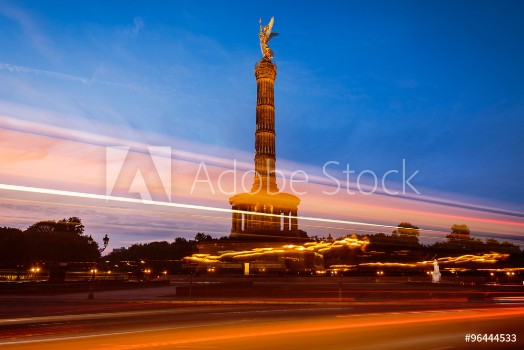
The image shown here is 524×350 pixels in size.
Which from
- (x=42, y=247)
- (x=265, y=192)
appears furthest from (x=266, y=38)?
(x=42, y=247)

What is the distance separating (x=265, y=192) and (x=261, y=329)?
129ft

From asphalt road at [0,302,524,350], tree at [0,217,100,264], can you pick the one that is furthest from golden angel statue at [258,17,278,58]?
asphalt road at [0,302,524,350]

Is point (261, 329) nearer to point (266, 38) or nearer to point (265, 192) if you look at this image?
point (265, 192)

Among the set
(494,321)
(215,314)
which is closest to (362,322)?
(494,321)

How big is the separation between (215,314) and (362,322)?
4800 millimetres

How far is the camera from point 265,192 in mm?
49281

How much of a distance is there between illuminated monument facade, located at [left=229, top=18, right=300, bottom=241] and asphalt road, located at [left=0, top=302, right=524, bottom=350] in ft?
113

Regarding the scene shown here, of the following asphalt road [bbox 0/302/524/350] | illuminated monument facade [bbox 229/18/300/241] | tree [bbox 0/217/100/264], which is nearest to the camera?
asphalt road [bbox 0/302/524/350]

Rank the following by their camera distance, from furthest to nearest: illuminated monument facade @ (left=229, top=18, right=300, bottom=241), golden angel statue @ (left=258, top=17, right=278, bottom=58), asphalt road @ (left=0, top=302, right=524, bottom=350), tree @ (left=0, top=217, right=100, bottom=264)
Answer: tree @ (left=0, top=217, right=100, bottom=264), golden angel statue @ (left=258, top=17, right=278, bottom=58), illuminated monument facade @ (left=229, top=18, right=300, bottom=241), asphalt road @ (left=0, top=302, right=524, bottom=350)

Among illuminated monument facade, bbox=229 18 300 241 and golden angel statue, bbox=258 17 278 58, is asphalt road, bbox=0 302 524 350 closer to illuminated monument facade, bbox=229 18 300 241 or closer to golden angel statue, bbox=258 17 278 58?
illuminated monument facade, bbox=229 18 300 241

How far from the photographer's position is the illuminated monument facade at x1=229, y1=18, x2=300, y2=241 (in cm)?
4919

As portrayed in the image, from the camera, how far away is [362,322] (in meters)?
11.4

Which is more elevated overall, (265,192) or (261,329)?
(265,192)

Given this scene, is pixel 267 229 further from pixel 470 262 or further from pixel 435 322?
pixel 435 322
